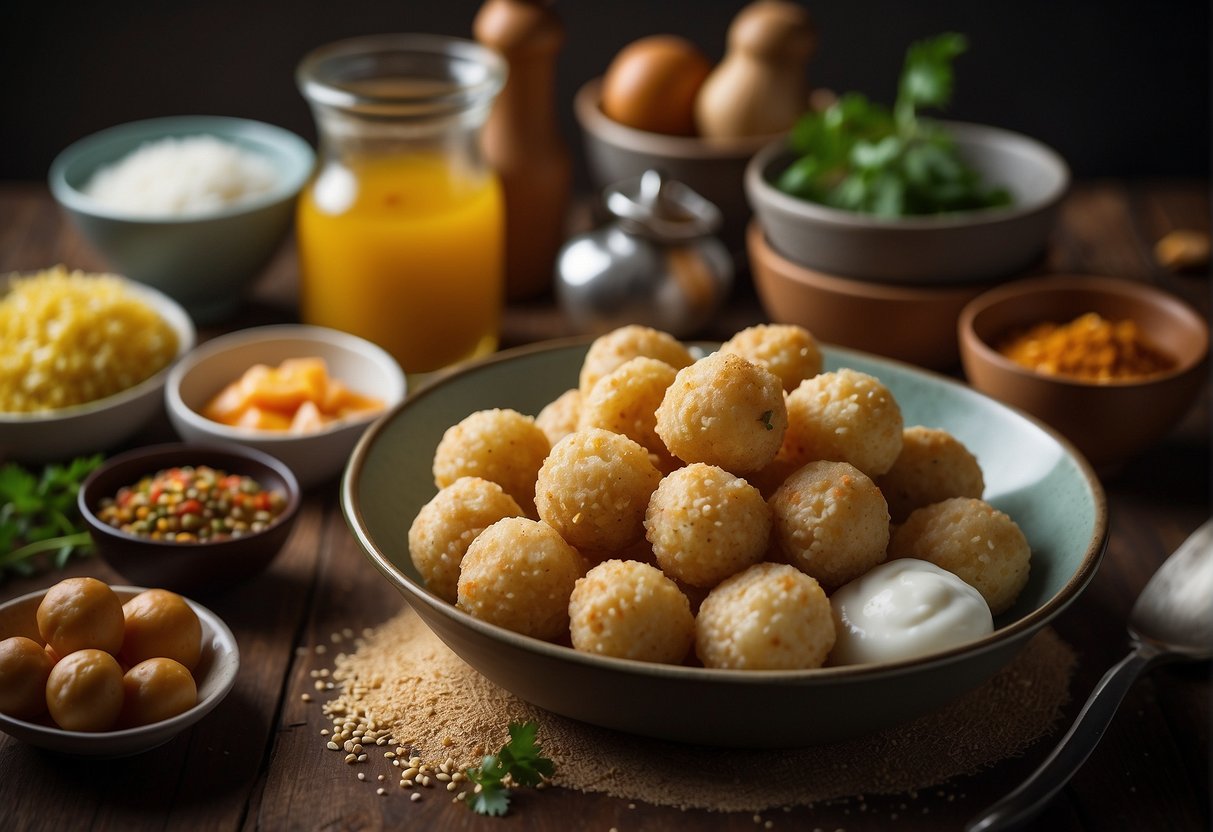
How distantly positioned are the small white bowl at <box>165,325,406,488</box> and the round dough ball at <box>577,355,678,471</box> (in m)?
0.72

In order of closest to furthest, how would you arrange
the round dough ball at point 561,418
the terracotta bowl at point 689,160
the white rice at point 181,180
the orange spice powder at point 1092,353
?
the round dough ball at point 561,418 → the orange spice powder at point 1092,353 → the white rice at point 181,180 → the terracotta bowl at point 689,160

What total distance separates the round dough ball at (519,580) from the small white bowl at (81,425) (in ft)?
3.64

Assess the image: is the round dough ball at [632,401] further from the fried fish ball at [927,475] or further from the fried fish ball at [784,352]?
the fried fish ball at [927,475]

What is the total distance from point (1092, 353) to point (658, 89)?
1.37 metres

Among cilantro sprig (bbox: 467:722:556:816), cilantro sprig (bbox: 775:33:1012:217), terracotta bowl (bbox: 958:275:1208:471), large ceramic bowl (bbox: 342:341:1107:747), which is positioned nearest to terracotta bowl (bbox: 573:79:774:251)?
cilantro sprig (bbox: 775:33:1012:217)

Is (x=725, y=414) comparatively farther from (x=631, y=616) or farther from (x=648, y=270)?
(x=648, y=270)

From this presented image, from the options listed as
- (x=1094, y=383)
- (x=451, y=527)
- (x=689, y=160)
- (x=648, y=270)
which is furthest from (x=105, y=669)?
(x=689, y=160)

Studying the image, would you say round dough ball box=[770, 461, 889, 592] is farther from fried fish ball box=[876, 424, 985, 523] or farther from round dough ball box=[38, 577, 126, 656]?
round dough ball box=[38, 577, 126, 656]

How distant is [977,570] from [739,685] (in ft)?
1.51

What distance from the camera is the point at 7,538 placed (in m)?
2.19

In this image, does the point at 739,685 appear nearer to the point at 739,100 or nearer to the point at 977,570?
the point at 977,570

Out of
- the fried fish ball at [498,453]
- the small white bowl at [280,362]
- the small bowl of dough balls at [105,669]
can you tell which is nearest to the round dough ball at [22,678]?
the small bowl of dough balls at [105,669]

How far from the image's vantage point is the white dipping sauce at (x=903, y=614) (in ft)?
5.35

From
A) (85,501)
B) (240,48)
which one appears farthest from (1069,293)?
(240,48)
